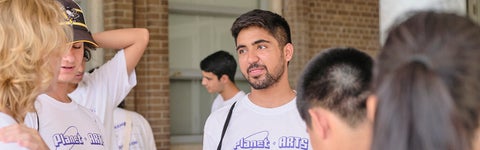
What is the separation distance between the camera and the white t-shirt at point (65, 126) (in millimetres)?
2949

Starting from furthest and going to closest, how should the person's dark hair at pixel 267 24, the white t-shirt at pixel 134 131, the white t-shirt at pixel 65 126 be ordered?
the white t-shirt at pixel 134 131 → the person's dark hair at pixel 267 24 → the white t-shirt at pixel 65 126

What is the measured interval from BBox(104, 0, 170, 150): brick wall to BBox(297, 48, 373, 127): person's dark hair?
521cm

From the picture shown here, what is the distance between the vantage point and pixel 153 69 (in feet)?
23.7

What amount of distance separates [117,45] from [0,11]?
1.90m

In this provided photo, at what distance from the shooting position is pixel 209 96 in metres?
8.05

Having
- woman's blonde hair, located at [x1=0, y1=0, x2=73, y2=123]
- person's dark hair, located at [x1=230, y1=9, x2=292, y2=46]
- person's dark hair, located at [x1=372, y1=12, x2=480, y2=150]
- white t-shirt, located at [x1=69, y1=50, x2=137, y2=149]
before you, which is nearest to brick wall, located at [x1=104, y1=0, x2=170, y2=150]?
white t-shirt, located at [x1=69, y1=50, x2=137, y2=149]

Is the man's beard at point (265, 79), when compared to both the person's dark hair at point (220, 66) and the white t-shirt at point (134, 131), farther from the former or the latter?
the person's dark hair at point (220, 66)

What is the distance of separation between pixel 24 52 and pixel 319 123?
2.48 feet

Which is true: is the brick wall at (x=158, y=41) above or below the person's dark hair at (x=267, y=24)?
below

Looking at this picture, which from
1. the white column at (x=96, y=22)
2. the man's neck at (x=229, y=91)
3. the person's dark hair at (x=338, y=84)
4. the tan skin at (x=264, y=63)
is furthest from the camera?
the white column at (x=96, y=22)

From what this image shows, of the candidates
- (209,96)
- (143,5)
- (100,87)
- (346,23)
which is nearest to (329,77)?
(100,87)

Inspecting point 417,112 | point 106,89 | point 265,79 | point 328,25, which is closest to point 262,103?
point 265,79

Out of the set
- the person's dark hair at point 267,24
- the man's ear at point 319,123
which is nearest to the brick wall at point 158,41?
the person's dark hair at point 267,24

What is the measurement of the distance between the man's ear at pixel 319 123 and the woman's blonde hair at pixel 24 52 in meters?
0.70
